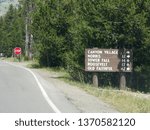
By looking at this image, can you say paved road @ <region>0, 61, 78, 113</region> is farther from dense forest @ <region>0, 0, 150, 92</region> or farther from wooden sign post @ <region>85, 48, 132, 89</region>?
dense forest @ <region>0, 0, 150, 92</region>

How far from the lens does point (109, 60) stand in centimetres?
2634

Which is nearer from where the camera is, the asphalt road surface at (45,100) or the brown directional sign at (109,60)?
the asphalt road surface at (45,100)

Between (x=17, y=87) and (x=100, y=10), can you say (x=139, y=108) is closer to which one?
(x=17, y=87)

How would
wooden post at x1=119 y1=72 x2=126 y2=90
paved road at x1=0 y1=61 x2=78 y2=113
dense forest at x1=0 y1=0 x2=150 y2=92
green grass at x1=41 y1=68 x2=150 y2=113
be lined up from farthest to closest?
1. wooden post at x1=119 y1=72 x2=126 y2=90
2. dense forest at x1=0 y1=0 x2=150 y2=92
3. green grass at x1=41 y1=68 x2=150 y2=113
4. paved road at x1=0 y1=61 x2=78 y2=113

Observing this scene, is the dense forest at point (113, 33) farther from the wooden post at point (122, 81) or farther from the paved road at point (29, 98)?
the paved road at point (29, 98)

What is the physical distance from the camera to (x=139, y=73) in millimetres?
27719

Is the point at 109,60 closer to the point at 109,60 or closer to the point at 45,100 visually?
the point at 109,60

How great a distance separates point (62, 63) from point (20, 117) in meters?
30.5

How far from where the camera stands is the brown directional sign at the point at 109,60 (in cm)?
2622

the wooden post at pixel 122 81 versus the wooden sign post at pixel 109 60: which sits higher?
the wooden sign post at pixel 109 60

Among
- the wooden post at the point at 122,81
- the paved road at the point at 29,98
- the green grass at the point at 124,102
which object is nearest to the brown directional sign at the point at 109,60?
the wooden post at the point at 122,81

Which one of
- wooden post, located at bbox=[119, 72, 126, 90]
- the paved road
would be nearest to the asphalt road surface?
the paved road

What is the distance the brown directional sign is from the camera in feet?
86.0

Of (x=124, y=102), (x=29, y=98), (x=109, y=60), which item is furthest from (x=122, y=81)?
(x=29, y=98)
